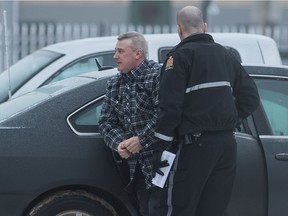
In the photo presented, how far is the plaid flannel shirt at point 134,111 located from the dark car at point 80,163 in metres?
0.22

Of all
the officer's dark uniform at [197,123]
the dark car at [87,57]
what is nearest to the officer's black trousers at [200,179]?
the officer's dark uniform at [197,123]

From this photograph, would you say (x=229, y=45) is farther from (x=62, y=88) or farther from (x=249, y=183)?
(x=249, y=183)

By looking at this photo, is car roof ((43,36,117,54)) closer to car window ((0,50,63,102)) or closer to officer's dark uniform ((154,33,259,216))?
car window ((0,50,63,102))

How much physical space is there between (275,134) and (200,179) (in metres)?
1.00

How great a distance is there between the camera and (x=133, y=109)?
211 inches

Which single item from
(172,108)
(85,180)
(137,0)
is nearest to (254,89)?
(172,108)

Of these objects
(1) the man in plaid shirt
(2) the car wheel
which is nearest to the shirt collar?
(1) the man in plaid shirt

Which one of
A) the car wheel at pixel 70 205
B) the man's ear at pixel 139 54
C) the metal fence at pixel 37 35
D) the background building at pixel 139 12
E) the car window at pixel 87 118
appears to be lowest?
the background building at pixel 139 12

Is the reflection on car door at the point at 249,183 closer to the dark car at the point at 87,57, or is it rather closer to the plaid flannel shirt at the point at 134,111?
the plaid flannel shirt at the point at 134,111

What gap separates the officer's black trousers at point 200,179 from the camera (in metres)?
5.08

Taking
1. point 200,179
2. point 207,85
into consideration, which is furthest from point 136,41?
point 200,179

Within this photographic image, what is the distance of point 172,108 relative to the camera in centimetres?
496

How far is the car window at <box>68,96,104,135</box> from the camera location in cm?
568

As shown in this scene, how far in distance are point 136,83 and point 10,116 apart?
2.91ft
